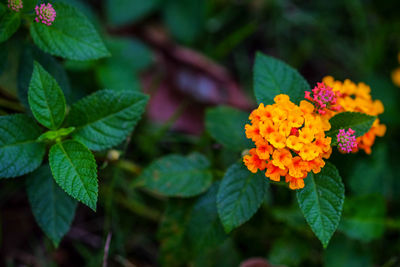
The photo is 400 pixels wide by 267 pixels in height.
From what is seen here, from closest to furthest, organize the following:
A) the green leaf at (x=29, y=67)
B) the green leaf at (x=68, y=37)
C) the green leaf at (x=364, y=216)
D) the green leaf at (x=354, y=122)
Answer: the green leaf at (x=354, y=122) → the green leaf at (x=68, y=37) → the green leaf at (x=29, y=67) → the green leaf at (x=364, y=216)

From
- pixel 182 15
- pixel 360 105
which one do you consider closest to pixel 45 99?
pixel 360 105

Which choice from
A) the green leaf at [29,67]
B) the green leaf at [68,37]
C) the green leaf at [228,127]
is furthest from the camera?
the green leaf at [228,127]

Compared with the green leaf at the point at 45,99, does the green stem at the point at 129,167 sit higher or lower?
lower

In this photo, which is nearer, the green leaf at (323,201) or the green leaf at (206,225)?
the green leaf at (323,201)

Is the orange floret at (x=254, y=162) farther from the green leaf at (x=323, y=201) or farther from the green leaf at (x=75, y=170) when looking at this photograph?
the green leaf at (x=75, y=170)

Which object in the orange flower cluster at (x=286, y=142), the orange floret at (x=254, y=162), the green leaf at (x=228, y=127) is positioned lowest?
the green leaf at (x=228, y=127)

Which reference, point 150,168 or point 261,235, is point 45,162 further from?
point 261,235

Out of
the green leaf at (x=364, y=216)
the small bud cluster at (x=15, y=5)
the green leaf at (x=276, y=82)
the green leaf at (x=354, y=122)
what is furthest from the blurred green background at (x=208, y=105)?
the green leaf at (x=354, y=122)

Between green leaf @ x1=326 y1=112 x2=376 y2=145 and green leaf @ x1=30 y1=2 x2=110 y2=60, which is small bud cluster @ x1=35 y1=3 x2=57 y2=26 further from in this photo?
green leaf @ x1=326 y1=112 x2=376 y2=145
